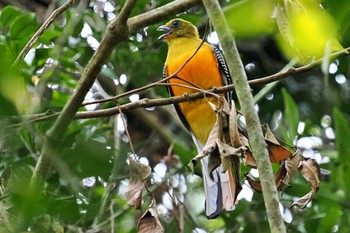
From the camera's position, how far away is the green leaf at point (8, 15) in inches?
141

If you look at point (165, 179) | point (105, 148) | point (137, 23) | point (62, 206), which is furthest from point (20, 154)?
point (105, 148)

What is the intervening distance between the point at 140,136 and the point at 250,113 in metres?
3.05

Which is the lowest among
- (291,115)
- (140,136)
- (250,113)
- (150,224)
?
(140,136)

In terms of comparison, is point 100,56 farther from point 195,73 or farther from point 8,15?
point 195,73

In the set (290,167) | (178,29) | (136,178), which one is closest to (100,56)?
(136,178)

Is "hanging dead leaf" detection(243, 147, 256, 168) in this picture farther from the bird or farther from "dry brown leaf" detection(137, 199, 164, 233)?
the bird

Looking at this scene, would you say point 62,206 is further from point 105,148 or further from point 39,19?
point 39,19

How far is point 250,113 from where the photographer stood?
1738mm

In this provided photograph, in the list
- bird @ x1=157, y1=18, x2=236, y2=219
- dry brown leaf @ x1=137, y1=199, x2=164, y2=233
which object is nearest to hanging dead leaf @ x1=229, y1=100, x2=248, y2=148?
dry brown leaf @ x1=137, y1=199, x2=164, y2=233

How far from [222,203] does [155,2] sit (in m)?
1.33

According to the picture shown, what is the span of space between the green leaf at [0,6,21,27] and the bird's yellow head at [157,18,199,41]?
3.83ft

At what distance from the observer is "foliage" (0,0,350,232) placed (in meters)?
2.59

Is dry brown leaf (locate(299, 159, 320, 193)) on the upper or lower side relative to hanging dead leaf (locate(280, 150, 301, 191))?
lower

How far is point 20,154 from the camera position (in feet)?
11.1
